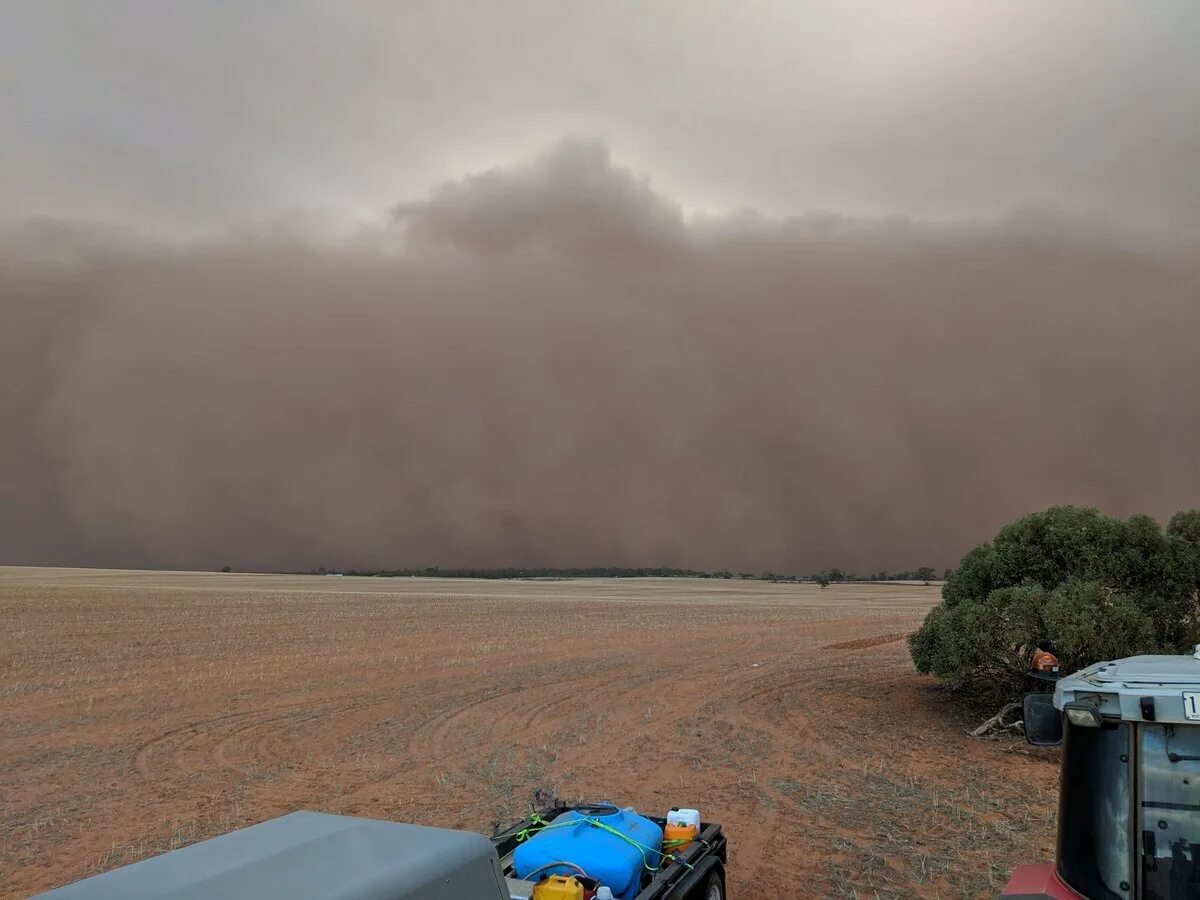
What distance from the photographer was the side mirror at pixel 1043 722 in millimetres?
3975

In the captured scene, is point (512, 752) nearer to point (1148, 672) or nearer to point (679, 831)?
point (679, 831)

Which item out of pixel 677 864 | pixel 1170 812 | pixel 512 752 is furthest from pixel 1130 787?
pixel 512 752

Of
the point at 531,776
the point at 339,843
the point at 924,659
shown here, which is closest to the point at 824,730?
the point at 924,659

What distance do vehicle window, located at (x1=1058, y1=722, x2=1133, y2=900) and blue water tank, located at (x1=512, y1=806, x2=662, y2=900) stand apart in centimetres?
273

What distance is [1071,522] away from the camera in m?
15.8

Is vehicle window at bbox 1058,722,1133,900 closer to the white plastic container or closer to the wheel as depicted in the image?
the wheel

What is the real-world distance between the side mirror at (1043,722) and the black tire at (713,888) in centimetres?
316

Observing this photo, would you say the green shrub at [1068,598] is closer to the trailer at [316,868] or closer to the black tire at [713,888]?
the black tire at [713,888]

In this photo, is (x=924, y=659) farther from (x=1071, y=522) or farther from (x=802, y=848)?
(x=802, y=848)

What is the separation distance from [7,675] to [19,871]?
1496cm

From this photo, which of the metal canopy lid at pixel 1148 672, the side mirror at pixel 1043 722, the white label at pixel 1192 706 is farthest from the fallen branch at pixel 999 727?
the white label at pixel 1192 706

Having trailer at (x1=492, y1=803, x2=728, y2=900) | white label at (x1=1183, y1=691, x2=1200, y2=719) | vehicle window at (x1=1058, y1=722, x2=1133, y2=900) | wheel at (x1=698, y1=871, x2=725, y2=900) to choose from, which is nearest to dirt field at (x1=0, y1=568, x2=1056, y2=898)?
wheel at (x1=698, y1=871, x2=725, y2=900)

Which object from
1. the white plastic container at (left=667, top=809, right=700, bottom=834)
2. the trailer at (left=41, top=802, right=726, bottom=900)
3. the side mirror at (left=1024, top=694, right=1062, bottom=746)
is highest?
the side mirror at (left=1024, top=694, right=1062, bottom=746)

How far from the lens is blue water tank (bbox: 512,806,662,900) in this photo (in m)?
5.45
